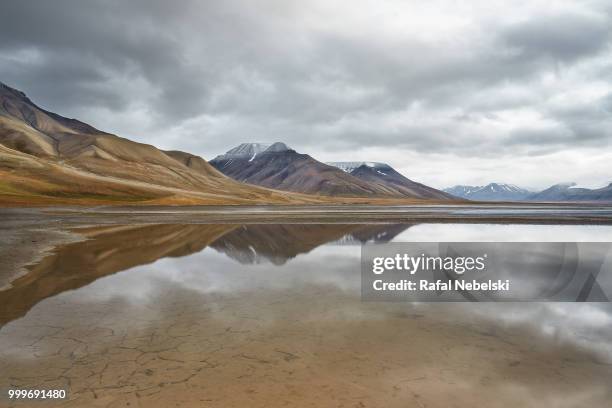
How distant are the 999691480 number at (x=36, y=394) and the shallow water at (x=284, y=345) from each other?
0.17 meters

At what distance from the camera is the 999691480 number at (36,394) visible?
229 inches

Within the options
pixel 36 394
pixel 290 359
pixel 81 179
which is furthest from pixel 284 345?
pixel 81 179

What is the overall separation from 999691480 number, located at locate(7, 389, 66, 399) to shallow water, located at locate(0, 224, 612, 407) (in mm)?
170

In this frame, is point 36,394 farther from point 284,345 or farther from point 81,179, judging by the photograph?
point 81,179

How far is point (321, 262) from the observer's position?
18031 mm

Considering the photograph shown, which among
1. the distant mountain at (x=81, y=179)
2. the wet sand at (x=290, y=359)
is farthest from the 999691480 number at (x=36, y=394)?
the distant mountain at (x=81, y=179)

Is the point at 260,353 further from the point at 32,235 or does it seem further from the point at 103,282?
the point at 32,235

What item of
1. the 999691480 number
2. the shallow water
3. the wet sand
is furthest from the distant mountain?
the 999691480 number

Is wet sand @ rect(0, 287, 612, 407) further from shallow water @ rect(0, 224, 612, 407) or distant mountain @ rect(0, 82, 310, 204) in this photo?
distant mountain @ rect(0, 82, 310, 204)

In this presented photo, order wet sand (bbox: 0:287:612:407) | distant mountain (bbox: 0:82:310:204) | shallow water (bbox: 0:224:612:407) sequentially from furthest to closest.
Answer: distant mountain (bbox: 0:82:310:204)
shallow water (bbox: 0:224:612:407)
wet sand (bbox: 0:287:612:407)

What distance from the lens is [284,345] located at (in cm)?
786

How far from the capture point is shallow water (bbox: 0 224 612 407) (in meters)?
5.88

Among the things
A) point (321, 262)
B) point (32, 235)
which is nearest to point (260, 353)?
point (321, 262)

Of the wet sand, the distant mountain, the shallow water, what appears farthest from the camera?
the distant mountain
